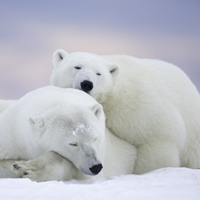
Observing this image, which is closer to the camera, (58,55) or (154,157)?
(154,157)

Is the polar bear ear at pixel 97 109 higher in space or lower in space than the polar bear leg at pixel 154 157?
higher

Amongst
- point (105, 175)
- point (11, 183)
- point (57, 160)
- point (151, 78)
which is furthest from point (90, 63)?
point (11, 183)

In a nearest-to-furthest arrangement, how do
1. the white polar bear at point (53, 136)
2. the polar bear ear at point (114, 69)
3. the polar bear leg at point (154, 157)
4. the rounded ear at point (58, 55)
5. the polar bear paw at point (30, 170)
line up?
the polar bear paw at point (30, 170) → the white polar bear at point (53, 136) → the polar bear leg at point (154, 157) → the polar bear ear at point (114, 69) → the rounded ear at point (58, 55)

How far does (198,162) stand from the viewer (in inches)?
279

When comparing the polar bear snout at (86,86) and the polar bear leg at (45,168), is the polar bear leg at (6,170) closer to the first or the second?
the polar bear leg at (45,168)

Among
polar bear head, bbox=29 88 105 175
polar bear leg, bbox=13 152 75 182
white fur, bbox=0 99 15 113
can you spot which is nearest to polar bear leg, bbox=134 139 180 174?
polar bear head, bbox=29 88 105 175

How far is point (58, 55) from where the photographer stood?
7012 mm

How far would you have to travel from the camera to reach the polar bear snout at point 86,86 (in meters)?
6.09

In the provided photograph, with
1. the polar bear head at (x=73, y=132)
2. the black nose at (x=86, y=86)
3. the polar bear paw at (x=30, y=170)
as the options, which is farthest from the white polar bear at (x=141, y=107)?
the polar bear paw at (x=30, y=170)

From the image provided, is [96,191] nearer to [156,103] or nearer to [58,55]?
[156,103]

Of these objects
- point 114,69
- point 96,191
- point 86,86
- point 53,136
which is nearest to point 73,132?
point 53,136

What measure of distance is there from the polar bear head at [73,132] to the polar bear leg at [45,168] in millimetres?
103

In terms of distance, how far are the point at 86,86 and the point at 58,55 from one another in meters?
1.21

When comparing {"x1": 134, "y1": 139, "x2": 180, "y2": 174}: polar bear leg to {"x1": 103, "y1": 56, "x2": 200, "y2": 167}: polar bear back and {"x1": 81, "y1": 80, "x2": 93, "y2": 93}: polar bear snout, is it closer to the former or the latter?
{"x1": 103, "y1": 56, "x2": 200, "y2": 167}: polar bear back
